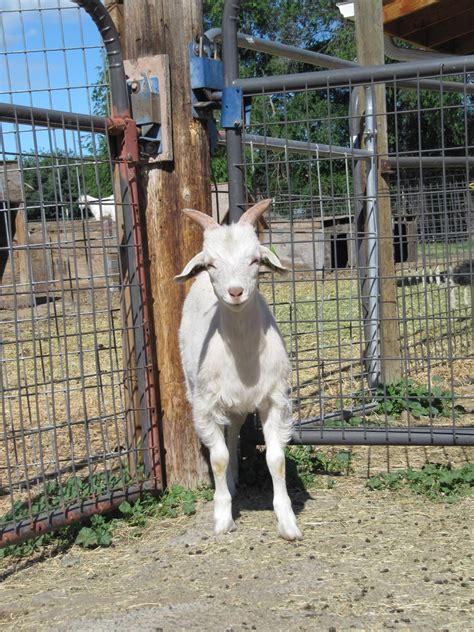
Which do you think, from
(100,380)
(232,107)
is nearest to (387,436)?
(100,380)

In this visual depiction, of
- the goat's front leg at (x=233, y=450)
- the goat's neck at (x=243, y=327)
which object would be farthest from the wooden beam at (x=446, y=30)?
the goat's front leg at (x=233, y=450)

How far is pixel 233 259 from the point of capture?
379cm

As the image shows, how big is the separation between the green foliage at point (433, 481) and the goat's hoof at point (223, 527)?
90 cm

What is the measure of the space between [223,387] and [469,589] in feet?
4.97

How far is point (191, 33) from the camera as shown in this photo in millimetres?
4418

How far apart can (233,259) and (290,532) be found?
1334 millimetres

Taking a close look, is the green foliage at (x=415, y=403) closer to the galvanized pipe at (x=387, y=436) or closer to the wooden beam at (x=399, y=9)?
the galvanized pipe at (x=387, y=436)

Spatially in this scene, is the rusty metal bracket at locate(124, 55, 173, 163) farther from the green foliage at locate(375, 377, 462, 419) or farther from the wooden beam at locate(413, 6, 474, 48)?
the wooden beam at locate(413, 6, 474, 48)

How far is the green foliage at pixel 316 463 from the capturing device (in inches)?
192

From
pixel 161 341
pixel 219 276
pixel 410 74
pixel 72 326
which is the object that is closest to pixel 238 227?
pixel 219 276

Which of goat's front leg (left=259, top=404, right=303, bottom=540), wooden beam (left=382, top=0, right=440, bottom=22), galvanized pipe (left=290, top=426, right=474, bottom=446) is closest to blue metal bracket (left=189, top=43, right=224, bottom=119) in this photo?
goat's front leg (left=259, top=404, right=303, bottom=540)

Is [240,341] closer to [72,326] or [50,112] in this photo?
[50,112]

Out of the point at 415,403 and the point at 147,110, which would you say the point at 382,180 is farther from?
the point at 147,110

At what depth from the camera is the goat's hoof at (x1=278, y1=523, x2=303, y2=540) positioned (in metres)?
3.91
